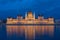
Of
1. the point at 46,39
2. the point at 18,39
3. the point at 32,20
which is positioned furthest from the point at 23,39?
the point at 32,20

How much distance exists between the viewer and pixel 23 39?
A: 11281 millimetres

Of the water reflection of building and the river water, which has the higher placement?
the river water

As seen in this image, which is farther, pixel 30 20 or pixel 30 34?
pixel 30 20

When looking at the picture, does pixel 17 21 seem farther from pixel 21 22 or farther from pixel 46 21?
pixel 46 21

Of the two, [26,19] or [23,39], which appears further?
[26,19]

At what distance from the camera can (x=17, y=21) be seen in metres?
62.6

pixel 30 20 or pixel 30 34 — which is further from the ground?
pixel 30 34

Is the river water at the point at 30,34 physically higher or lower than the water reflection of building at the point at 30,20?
higher

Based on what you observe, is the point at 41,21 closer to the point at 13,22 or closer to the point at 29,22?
the point at 29,22

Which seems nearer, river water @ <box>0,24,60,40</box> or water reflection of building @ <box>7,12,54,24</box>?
river water @ <box>0,24,60,40</box>

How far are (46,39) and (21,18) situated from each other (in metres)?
52.9

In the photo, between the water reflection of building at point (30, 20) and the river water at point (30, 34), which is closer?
the river water at point (30, 34)

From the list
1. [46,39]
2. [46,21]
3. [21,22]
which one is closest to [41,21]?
[46,21]

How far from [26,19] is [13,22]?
4.08 meters
